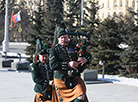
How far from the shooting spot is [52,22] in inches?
1051

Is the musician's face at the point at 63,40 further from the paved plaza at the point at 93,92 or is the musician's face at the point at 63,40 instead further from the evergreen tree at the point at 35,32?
the evergreen tree at the point at 35,32

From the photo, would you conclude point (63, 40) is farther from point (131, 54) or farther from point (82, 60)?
point (131, 54)

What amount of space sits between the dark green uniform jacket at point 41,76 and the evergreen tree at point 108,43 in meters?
13.4

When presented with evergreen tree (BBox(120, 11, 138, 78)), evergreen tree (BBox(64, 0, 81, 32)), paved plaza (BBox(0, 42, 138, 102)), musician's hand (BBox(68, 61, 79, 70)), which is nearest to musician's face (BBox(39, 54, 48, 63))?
musician's hand (BBox(68, 61, 79, 70))

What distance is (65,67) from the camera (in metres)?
6.32

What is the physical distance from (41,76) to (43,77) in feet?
0.18

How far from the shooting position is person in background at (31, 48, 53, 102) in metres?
6.99

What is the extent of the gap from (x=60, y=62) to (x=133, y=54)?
12.1m

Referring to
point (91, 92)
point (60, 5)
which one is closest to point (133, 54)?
point (91, 92)

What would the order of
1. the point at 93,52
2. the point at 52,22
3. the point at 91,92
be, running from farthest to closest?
the point at 52,22 → the point at 93,52 → the point at 91,92

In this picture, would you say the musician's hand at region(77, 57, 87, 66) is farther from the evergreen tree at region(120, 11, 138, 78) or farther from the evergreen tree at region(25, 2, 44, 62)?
the evergreen tree at region(25, 2, 44, 62)

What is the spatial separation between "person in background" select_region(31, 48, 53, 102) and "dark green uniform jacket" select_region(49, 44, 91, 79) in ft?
1.71

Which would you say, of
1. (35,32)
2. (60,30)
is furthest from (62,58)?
(35,32)

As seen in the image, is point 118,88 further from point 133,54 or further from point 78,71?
point 78,71
